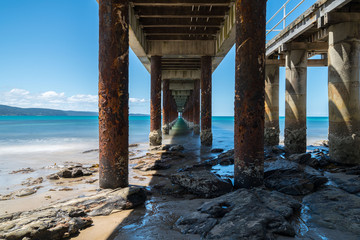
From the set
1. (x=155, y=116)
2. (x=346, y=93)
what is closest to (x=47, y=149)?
(x=155, y=116)

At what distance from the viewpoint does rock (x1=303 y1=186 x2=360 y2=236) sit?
3.14 m

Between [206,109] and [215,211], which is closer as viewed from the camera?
[215,211]

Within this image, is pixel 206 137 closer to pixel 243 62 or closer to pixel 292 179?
pixel 292 179

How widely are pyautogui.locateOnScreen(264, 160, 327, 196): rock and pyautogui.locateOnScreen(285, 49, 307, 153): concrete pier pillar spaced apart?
18.0 ft

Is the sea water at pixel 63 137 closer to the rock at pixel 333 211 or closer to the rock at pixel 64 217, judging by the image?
the rock at pixel 333 211

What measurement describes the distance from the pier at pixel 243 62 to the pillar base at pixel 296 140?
0.04 metres

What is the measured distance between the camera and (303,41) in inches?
432

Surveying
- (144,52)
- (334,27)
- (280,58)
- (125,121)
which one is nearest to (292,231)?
(125,121)

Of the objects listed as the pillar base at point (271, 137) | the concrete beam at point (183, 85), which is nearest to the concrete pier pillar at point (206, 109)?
the pillar base at point (271, 137)

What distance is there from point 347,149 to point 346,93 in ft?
5.74

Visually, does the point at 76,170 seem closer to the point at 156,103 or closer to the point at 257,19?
the point at 257,19

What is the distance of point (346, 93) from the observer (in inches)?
292

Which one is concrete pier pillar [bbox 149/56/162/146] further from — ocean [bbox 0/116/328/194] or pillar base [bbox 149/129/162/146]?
ocean [bbox 0/116/328/194]

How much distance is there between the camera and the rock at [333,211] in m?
3.14
